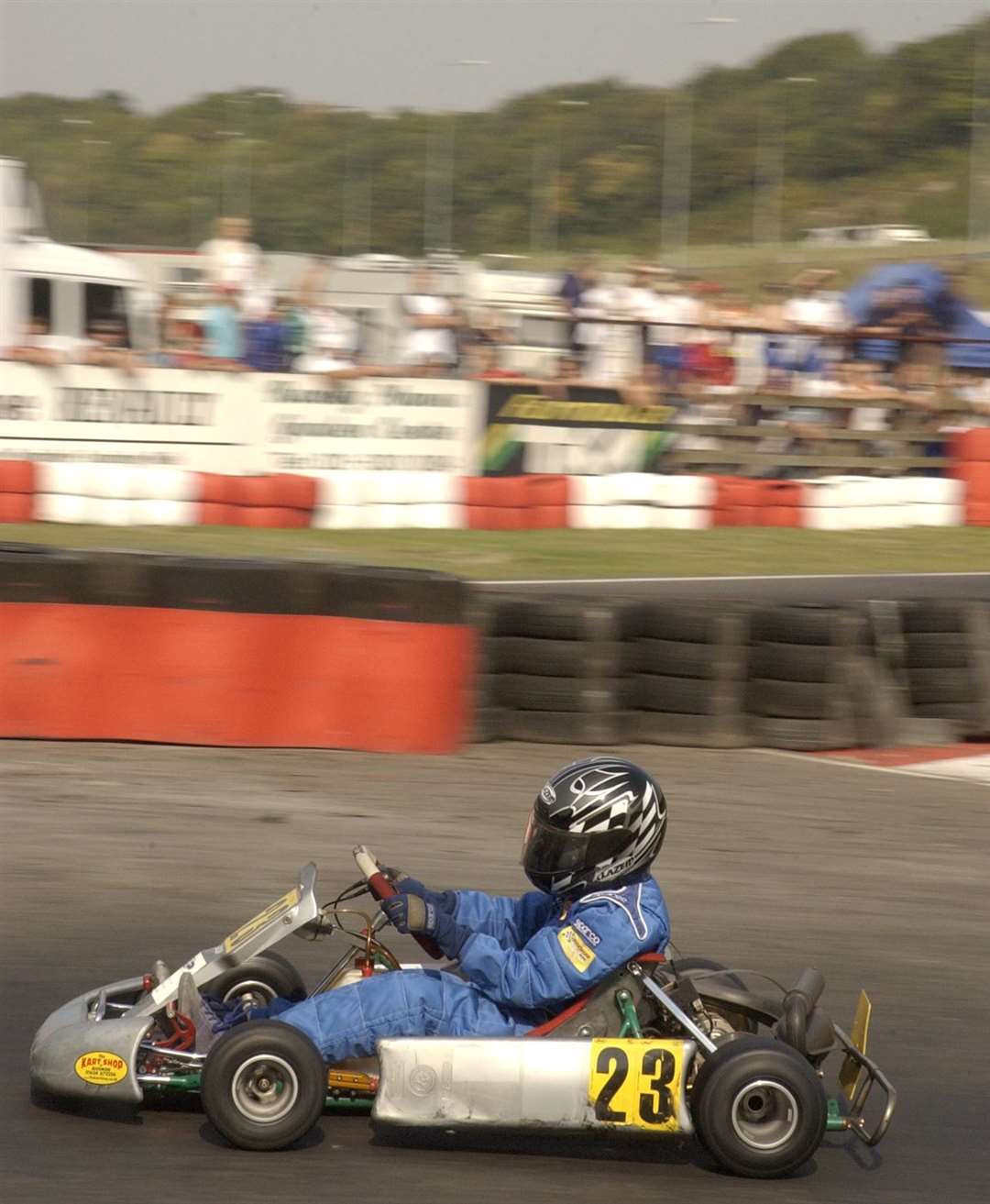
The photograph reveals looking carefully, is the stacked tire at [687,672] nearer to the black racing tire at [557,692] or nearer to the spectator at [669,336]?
the black racing tire at [557,692]

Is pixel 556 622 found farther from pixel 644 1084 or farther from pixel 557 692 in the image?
pixel 644 1084

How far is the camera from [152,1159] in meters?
3.51

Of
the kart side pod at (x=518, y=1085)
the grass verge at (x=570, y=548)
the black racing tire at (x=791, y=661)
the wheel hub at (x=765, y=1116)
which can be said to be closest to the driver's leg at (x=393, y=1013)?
the kart side pod at (x=518, y=1085)

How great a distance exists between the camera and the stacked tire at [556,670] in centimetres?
Answer: 732

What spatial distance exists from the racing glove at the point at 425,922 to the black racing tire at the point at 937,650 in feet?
14.7

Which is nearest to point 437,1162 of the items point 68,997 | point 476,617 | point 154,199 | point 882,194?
point 68,997

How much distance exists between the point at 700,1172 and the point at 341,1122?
786 millimetres

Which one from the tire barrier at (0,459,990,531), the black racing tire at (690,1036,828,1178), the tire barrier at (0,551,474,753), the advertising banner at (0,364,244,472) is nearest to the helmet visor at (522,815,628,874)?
the black racing tire at (690,1036,828,1178)

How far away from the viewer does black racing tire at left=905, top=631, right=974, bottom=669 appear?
304 inches

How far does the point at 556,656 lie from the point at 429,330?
714 cm

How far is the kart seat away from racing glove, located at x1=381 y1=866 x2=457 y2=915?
0.33 metres

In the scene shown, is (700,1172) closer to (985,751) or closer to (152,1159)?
(152,1159)

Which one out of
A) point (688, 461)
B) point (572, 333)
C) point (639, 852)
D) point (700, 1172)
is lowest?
point (700, 1172)

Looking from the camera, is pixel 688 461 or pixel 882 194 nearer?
pixel 688 461
